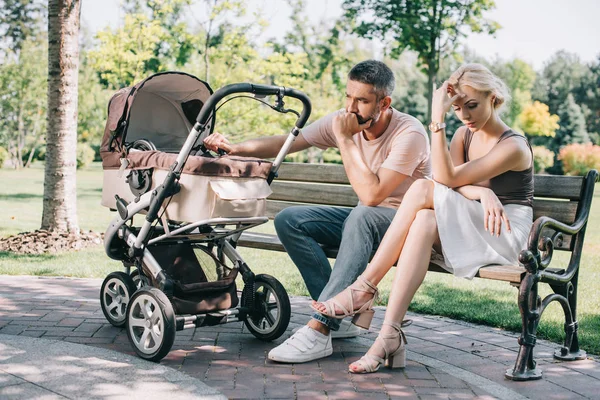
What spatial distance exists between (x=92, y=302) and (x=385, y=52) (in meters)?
17.0

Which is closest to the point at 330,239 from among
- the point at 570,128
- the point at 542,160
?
the point at 542,160

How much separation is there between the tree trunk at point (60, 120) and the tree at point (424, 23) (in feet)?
41.8

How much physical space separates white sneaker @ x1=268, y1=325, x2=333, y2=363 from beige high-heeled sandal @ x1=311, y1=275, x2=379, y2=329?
0.16 meters

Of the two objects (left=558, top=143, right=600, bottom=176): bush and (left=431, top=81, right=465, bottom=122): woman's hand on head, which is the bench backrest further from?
(left=558, top=143, right=600, bottom=176): bush

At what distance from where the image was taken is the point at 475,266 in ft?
12.3

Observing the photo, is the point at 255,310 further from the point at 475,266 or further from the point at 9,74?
the point at 9,74

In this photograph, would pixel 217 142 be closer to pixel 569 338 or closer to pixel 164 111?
pixel 164 111

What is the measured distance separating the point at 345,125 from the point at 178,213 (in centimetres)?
102

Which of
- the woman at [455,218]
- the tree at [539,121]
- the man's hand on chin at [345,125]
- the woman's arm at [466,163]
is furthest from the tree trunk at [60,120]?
the tree at [539,121]

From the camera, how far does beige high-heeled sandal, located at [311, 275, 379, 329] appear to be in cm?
375

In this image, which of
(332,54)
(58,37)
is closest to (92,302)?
(58,37)

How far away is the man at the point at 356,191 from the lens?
12.7ft

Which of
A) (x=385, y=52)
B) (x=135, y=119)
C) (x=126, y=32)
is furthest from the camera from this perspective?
(x=385, y=52)

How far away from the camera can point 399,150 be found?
158 inches
